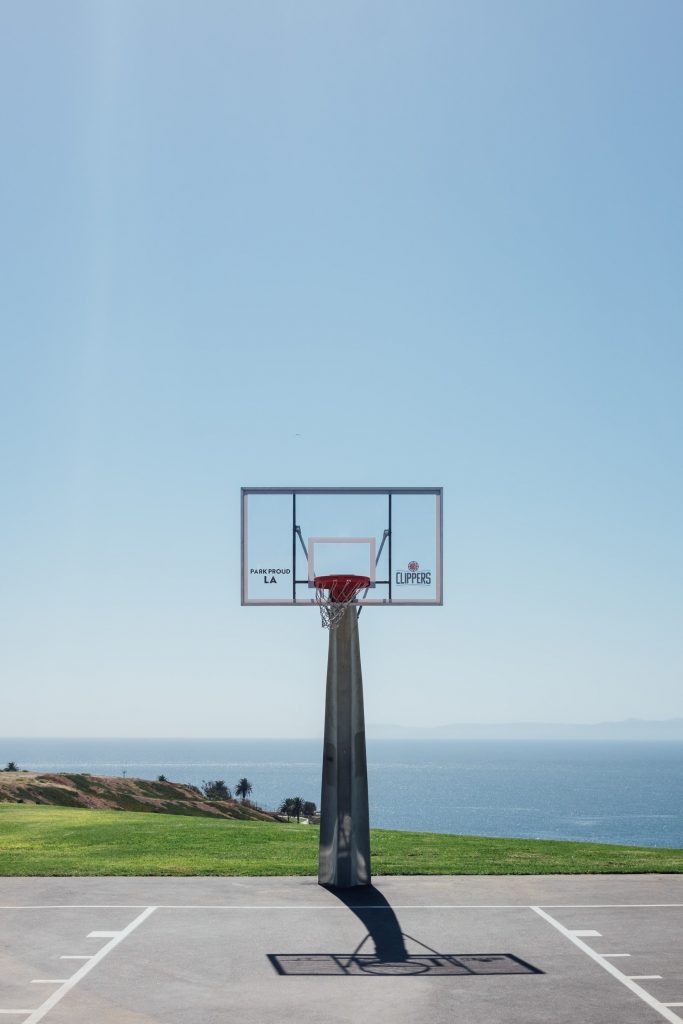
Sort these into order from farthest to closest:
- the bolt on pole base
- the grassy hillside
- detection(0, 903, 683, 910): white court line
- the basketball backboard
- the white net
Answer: the grassy hillside → the basketball backboard → the white net → the bolt on pole base → detection(0, 903, 683, 910): white court line

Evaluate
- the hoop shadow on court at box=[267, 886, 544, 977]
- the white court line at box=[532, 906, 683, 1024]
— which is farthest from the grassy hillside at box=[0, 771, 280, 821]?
the white court line at box=[532, 906, 683, 1024]

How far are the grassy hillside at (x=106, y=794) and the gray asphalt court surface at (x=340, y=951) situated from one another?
2782 centimetres

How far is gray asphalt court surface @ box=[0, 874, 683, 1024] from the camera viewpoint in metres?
9.70

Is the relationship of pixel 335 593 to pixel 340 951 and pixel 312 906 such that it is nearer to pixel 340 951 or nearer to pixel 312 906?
pixel 312 906

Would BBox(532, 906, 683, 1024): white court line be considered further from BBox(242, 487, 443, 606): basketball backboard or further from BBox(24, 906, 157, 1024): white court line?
BBox(242, 487, 443, 606): basketball backboard

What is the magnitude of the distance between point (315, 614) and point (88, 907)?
5483mm

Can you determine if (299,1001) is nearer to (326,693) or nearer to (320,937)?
(320,937)

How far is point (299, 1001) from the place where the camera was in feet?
32.5

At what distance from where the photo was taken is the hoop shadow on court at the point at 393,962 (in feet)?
36.2

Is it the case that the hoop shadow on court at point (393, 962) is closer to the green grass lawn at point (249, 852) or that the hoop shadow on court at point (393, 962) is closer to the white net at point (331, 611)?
the white net at point (331, 611)

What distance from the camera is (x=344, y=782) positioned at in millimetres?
16016

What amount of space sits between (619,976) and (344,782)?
595cm

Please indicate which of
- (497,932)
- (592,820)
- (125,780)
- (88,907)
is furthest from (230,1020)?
(592,820)

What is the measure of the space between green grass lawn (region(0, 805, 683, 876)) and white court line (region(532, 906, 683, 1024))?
470 centimetres
